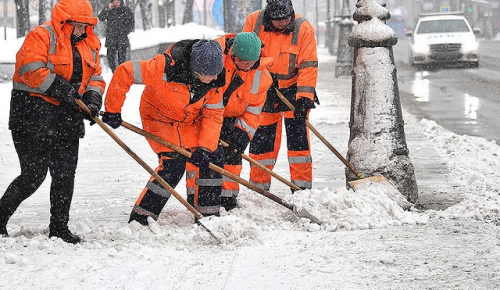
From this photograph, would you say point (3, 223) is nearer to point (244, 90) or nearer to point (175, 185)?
point (175, 185)

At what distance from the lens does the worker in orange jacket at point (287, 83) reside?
20.2 feet

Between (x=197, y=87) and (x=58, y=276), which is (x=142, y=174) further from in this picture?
(x=58, y=276)

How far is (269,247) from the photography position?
4711mm

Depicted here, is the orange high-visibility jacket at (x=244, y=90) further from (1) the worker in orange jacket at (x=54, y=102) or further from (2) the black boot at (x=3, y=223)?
(2) the black boot at (x=3, y=223)

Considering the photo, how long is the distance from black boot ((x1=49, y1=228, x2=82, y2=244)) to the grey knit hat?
4.00 feet

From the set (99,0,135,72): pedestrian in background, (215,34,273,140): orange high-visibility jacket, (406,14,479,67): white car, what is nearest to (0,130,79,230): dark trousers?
(215,34,273,140): orange high-visibility jacket

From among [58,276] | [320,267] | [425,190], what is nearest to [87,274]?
[58,276]

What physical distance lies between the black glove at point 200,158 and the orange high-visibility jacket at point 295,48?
1.34 m

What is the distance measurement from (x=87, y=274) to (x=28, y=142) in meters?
0.96

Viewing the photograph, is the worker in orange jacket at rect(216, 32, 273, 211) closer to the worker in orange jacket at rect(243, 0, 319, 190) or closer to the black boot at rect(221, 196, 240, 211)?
the black boot at rect(221, 196, 240, 211)

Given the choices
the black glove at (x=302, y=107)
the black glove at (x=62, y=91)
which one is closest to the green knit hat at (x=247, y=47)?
the black glove at (x=302, y=107)

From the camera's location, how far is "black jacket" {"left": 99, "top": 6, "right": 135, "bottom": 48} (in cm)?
1487

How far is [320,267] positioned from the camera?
169 inches

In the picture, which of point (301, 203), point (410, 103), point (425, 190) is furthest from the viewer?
point (410, 103)
